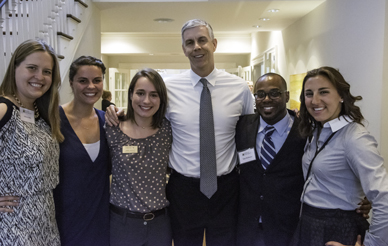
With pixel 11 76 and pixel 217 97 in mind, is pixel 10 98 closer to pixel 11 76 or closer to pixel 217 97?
pixel 11 76

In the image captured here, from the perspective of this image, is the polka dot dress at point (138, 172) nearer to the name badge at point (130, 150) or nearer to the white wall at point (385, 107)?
the name badge at point (130, 150)

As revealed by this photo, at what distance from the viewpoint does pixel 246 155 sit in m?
1.93

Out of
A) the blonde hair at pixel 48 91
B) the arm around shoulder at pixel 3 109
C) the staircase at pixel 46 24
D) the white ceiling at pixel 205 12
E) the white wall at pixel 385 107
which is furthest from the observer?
the white ceiling at pixel 205 12

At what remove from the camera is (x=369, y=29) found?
10.7ft

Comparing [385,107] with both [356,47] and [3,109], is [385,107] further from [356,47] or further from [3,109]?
[3,109]

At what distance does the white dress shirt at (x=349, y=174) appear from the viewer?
4.38 ft

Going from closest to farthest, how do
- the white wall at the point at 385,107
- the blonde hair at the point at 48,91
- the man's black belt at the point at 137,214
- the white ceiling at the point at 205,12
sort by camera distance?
the blonde hair at the point at 48,91, the man's black belt at the point at 137,214, the white wall at the point at 385,107, the white ceiling at the point at 205,12

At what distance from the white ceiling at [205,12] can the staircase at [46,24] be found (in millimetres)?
723

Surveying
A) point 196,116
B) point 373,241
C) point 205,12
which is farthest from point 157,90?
point 205,12

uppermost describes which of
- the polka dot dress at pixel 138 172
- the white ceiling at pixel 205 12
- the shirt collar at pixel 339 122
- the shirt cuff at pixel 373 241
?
the white ceiling at pixel 205 12

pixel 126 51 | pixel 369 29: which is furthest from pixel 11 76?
pixel 126 51

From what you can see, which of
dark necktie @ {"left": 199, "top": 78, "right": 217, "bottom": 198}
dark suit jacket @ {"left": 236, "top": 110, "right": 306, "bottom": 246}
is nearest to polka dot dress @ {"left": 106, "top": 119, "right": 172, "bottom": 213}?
dark necktie @ {"left": 199, "top": 78, "right": 217, "bottom": 198}

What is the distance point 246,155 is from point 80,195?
101cm

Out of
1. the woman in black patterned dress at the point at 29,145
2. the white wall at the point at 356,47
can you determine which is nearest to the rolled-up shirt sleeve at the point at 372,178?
the white wall at the point at 356,47
